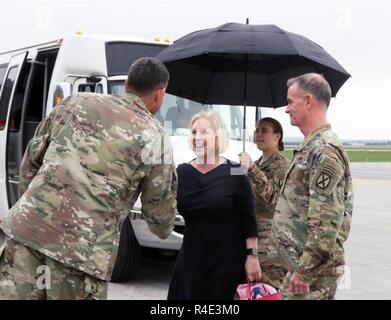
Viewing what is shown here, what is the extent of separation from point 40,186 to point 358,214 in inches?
503

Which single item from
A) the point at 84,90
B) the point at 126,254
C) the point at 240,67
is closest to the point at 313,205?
the point at 240,67

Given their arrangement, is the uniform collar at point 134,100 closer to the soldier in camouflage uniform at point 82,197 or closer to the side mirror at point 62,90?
the soldier in camouflage uniform at point 82,197

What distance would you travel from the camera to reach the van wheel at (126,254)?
7.28 metres

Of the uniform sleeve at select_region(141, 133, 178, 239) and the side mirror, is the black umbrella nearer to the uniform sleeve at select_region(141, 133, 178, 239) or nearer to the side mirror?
the uniform sleeve at select_region(141, 133, 178, 239)

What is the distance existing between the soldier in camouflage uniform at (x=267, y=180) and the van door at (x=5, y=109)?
5.24 m

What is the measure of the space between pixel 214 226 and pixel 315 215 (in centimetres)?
103

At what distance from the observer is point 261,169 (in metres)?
4.91

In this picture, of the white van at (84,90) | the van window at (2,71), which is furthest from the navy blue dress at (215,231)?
the van window at (2,71)

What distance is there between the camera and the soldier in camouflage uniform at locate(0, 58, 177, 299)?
2.88 meters

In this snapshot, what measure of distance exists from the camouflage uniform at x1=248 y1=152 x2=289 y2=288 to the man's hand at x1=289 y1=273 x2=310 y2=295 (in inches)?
44.7

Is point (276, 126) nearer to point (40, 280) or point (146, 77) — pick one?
point (146, 77)

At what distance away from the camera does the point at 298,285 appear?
10.8ft

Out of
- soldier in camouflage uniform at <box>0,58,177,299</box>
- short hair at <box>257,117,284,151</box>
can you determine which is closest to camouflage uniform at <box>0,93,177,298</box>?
soldier in camouflage uniform at <box>0,58,177,299</box>
